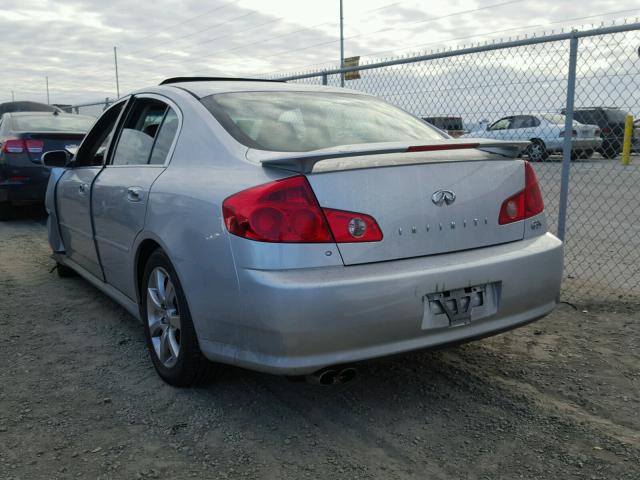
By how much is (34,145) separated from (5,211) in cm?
118

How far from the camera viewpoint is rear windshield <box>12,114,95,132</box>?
8.31 meters

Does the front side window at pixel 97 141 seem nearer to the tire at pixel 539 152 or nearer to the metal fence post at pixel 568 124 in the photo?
the metal fence post at pixel 568 124

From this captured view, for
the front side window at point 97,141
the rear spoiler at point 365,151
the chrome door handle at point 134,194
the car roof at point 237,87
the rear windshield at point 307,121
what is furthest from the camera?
the front side window at point 97,141

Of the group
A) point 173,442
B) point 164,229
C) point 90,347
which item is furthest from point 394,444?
point 90,347

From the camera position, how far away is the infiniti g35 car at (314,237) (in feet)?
7.72

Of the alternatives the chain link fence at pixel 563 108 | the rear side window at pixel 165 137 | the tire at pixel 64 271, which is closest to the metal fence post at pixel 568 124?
the chain link fence at pixel 563 108

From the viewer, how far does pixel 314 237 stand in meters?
2.37

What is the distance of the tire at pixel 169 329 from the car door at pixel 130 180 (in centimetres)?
24

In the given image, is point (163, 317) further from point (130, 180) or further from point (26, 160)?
point (26, 160)

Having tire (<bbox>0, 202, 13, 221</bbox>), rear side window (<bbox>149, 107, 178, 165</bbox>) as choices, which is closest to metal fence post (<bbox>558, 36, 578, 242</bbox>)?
rear side window (<bbox>149, 107, 178, 165</bbox>)

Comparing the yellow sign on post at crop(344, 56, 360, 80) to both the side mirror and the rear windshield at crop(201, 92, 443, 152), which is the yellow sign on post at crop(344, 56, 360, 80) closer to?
the rear windshield at crop(201, 92, 443, 152)

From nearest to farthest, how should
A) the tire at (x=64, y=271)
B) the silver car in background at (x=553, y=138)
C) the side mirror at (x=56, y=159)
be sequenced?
the side mirror at (x=56, y=159), the tire at (x=64, y=271), the silver car in background at (x=553, y=138)

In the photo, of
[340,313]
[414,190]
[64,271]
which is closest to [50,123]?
[64,271]

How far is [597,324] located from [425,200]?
6.71ft
